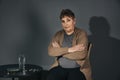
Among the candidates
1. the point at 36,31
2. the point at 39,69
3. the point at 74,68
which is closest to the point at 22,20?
the point at 36,31

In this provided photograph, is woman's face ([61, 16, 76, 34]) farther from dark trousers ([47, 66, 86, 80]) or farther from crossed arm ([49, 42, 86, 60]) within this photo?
dark trousers ([47, 66, 86, 80])

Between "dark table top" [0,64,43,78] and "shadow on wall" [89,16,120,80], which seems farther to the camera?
"shadow on wall" [89,16,120,80]

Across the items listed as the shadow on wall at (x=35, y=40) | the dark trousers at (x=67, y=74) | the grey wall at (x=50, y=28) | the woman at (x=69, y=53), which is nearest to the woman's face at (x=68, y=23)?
the woman at (x=69, y=53)

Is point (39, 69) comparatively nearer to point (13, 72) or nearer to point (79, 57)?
point (13, 72)

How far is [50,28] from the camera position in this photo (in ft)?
16.5

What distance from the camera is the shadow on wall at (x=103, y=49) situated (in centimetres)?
490

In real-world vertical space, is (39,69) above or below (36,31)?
below

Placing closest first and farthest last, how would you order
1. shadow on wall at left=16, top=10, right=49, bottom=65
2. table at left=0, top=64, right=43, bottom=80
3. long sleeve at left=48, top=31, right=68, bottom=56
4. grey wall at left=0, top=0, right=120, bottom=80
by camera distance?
table at left=0, top=64, right=43, bottom=80, long sleeve at left=48, top=31, right=68, bottom=56, grey wall at left=0, top=0, right=120, bottom=80, shadow on wall at left=16, top=10, right=49, bottom=65

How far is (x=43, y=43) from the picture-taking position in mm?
5082

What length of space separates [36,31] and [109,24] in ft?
4.08

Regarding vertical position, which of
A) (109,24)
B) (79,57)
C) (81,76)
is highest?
(109,24)

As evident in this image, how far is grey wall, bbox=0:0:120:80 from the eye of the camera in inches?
192

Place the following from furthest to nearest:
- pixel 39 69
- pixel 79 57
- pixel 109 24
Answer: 1. pixel 109 24
2. pixel 39 69
3. pixel 79 57

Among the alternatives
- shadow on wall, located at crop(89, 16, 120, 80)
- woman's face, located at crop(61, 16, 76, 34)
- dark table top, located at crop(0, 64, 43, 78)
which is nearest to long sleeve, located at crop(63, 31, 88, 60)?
woman's face, located at crop(61, 16, 76, 34)
